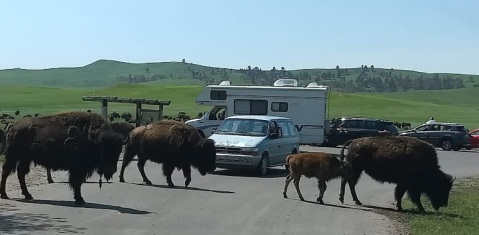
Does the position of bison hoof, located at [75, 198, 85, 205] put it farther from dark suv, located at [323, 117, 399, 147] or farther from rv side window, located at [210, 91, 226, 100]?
dark suv, located at [323, 117, 399, 147]

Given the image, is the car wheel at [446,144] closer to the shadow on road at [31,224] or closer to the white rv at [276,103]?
the white rv at [276,103]

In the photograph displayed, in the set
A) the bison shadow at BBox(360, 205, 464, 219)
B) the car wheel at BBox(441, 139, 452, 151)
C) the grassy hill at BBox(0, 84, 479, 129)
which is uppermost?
the bison shadow at BBox(360, 205, 464, 219)

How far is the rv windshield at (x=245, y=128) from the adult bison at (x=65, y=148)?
7.47 meters

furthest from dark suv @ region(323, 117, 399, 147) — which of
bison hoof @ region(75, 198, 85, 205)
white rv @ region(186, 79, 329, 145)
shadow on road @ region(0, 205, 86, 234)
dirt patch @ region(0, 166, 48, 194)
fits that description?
shadow on road @ region(0, 205, 86, 234)

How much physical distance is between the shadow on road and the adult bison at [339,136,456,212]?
21.8ft

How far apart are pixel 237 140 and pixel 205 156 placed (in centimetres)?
273

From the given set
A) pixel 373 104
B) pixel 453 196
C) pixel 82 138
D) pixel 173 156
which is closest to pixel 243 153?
pixel 173 156

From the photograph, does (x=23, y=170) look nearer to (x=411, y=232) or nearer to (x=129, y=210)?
(x=129, y=210)

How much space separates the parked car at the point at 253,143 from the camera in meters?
19.7

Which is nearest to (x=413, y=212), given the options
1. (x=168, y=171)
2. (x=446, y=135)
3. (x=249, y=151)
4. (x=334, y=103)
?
(x=168, y=171)

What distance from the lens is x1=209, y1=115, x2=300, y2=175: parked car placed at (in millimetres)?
19734

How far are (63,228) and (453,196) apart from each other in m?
11.7

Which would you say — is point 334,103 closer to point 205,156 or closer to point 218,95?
point 218,95

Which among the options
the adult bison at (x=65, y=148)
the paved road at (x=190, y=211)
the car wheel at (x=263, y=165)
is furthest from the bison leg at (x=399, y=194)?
the adult bison at (x=65, y=148)
